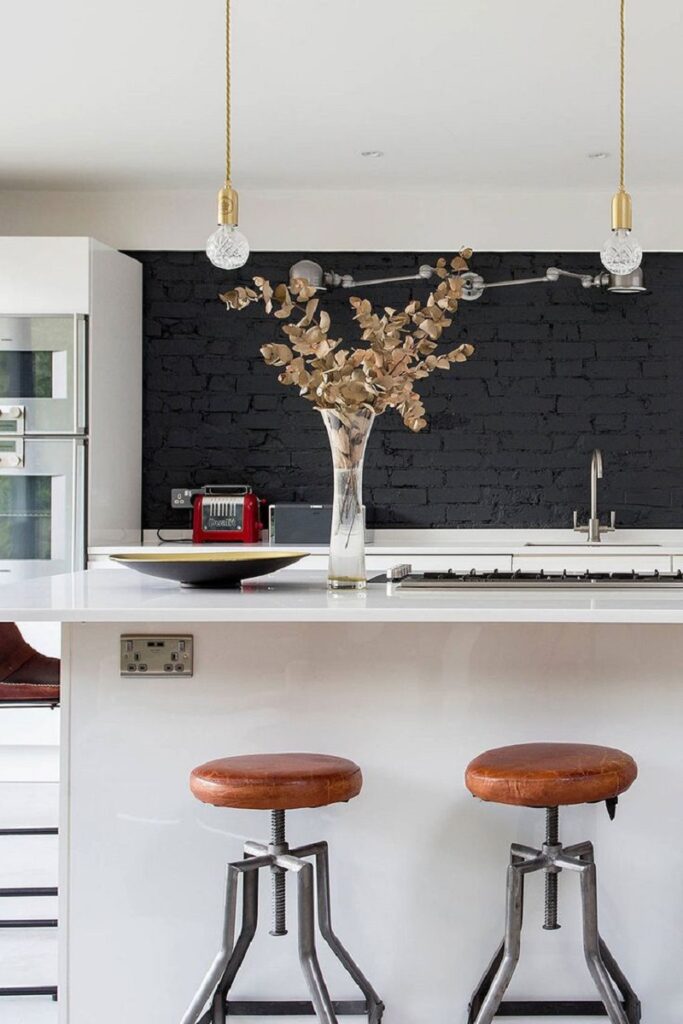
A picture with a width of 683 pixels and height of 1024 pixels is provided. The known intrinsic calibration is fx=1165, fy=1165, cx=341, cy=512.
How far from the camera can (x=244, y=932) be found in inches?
90.4

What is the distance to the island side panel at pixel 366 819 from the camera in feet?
7.95

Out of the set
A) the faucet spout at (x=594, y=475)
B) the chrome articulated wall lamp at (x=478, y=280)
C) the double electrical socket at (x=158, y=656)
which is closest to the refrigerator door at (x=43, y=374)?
the chrome articulated wall lamp at (x=478, y=280)

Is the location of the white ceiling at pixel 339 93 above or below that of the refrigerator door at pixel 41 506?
above

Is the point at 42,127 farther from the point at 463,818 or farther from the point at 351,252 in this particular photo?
the point at 463,818

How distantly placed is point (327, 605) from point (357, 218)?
3481 millimetres

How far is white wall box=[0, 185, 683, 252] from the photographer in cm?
528

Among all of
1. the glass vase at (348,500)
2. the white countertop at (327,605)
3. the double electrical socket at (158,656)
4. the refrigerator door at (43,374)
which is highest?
the refrigerator door at (43,374)

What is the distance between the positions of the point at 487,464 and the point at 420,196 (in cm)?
126

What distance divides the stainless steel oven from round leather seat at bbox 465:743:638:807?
116 inches

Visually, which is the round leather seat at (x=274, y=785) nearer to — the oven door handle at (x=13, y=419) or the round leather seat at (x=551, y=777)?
the round leather seat at (x=551, y=777)

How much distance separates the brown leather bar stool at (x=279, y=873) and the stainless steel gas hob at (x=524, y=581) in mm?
474

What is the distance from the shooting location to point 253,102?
4117 millimetres

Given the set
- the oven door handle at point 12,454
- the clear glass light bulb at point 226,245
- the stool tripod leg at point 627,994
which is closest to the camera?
the stool tripod leg at point 627,994

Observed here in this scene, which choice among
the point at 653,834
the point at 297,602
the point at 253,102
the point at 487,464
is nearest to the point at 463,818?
the point at 653,834
